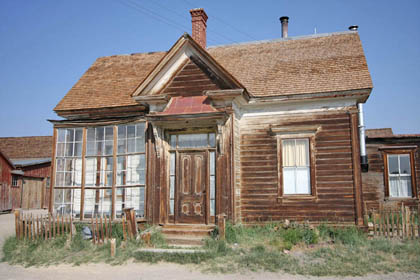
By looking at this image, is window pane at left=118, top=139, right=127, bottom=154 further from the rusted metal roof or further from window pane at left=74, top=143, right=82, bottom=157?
the rusted metal roof

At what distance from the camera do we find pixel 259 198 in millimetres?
11508

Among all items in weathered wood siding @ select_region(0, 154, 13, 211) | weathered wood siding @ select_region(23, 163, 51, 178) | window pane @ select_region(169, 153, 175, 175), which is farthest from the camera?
weathered wood siding @ select_region(23, 163, 51, 178)

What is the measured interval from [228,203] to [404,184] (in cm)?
842

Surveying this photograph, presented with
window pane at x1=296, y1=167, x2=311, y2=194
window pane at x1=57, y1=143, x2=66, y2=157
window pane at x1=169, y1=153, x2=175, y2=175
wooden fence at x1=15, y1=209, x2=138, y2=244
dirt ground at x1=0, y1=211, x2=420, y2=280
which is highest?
window pane at x1=57, y1=143, x2=66, y2=157

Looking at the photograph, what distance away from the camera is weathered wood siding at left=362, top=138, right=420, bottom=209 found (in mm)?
15203

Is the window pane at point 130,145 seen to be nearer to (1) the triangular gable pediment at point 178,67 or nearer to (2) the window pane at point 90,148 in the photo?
(2) the window pane at point 90,148

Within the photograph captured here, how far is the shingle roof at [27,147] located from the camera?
34719 millimetres

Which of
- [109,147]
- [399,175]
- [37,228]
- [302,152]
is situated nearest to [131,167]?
[109,147]

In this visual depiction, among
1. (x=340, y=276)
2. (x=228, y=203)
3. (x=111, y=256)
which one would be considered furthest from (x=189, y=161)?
(x=340, y=276)

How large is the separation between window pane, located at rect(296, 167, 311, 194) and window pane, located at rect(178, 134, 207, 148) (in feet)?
9.40

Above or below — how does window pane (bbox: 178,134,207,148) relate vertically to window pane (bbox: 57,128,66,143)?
below

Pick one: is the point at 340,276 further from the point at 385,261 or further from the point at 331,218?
the point at 331,218

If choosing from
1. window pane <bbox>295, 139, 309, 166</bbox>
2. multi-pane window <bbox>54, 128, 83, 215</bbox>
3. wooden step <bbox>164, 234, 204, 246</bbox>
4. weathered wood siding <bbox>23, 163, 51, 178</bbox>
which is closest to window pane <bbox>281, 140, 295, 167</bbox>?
window pane <bbox>295, 139, 309, 166</bbox>

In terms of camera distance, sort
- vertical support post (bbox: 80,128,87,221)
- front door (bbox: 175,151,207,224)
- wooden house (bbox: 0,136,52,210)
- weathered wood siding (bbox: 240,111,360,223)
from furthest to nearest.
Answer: wooden house (bbox: 0,136,52,210) < vertical support post (bbox: 80,128,87,221) < front door (bbox: 175,151,207,224) < weathered wood siding (bbox: 240,111,360,223)
